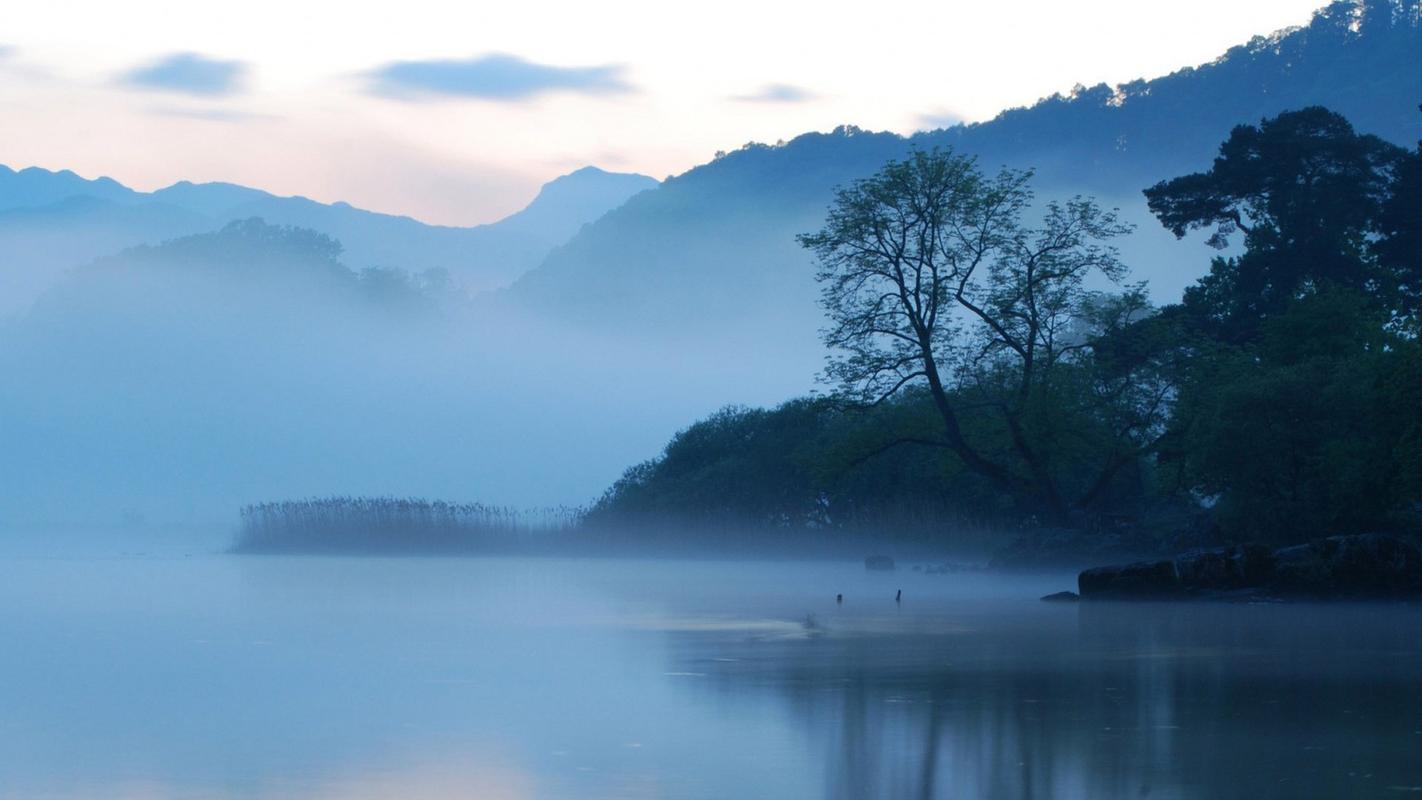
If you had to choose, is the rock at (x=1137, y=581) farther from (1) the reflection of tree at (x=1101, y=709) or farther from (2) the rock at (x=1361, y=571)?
(1) the reflection of tree at (x=1101, y=709)

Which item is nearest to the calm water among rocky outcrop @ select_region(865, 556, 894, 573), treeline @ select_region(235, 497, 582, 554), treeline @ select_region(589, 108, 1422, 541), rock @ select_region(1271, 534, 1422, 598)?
rock @ select_region(1271, 534, 1422, 598)

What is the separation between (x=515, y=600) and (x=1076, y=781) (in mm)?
19267

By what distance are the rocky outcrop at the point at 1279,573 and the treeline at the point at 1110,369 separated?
4.59 ft

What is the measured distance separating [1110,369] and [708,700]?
2920 centimetres

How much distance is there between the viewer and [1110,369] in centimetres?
4222

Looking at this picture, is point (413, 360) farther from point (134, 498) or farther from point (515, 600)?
point (515, 600)

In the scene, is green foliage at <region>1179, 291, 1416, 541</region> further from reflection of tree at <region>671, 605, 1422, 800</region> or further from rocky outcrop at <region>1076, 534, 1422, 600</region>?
reflection of tree at <region>671, 605, 1422, 800</region>

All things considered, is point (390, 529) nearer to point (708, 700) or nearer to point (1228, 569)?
point (1228, 569)

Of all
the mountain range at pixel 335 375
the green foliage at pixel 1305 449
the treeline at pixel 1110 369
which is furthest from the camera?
the mountain range at pixel 335 375

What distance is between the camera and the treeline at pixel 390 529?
46.8 metres

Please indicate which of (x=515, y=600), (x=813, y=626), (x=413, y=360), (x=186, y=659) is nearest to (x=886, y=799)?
(x=186, y=659)

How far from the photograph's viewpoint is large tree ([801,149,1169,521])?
41.4 metres

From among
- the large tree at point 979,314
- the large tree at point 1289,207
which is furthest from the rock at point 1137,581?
the large tree at point 1289,207

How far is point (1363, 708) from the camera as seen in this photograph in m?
13.7
